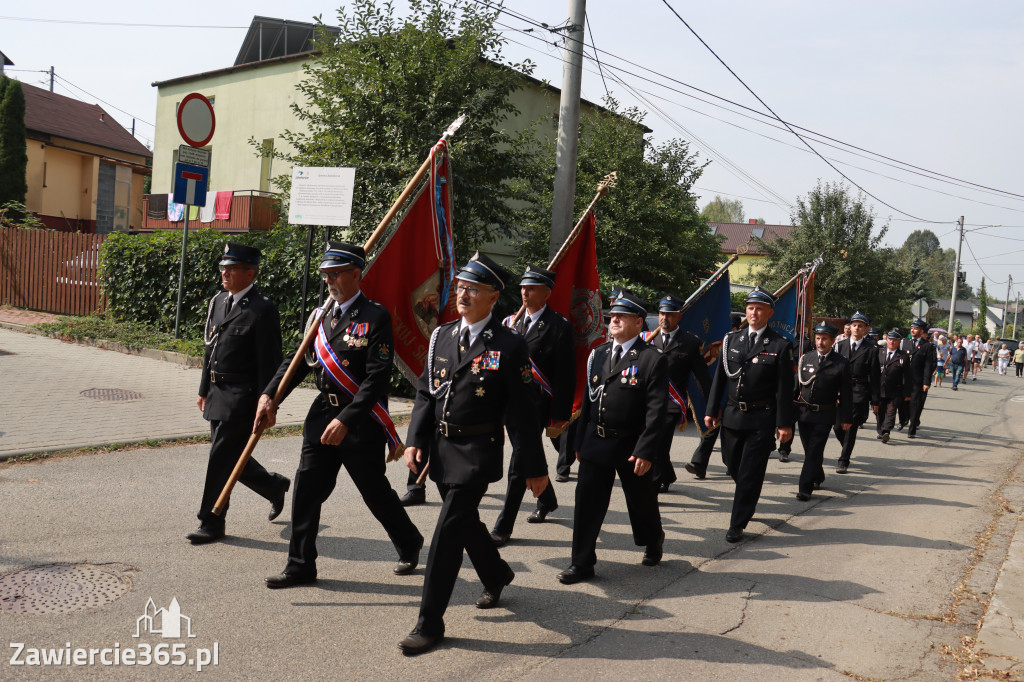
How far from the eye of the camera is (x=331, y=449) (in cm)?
469

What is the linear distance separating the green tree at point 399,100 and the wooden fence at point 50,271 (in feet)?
20.3

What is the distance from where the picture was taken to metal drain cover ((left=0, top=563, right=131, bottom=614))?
412 centimetres

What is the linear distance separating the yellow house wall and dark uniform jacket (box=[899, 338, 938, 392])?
18826mm

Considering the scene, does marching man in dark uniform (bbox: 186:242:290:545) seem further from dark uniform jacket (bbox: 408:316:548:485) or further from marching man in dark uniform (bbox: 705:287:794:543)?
marching man in dark uniform (bbox: 705:287:794:543)

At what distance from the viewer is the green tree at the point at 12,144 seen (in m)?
31.4

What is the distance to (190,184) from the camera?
1185 cm

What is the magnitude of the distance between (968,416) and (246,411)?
1728 cm

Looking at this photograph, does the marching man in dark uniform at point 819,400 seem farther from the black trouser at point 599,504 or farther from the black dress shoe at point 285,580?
the black dress shoe at point 285,580

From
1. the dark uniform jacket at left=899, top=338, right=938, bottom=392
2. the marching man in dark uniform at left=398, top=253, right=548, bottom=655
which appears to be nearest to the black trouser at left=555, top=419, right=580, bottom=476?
the marching man in dark uniform at left=398, top=253, right=548, bottom=655

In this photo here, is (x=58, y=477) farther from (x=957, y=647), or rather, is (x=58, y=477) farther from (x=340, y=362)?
(x=957, y=647)

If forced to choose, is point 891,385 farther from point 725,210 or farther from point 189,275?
point 725,210

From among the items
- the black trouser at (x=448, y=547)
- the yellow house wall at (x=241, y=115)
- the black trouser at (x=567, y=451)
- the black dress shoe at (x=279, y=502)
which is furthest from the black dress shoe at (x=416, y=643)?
the yellow house wall at (x=241, y=115)

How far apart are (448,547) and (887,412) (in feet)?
35.4

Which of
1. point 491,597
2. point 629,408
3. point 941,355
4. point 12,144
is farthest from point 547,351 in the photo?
point 12,144
